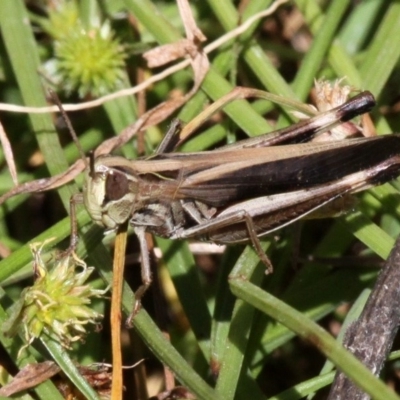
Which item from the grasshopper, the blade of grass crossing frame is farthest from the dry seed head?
the grasshopper

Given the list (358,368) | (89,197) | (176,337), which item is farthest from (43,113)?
(358,368)

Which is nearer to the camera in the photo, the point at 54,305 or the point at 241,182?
the point at 54,305

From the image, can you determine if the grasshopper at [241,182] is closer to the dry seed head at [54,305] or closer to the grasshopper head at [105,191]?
the grasshopper head at [105,191]

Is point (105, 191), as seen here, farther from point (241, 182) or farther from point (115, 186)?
point (241, 182)

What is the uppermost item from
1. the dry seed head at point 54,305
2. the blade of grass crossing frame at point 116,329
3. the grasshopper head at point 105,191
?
the grasshopper head at point 105,191

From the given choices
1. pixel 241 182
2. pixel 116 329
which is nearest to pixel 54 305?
pixel 116 329

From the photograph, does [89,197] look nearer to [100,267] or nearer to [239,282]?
[100,267]

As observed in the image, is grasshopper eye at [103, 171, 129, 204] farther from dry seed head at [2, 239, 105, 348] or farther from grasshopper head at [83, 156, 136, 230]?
dry seed head at [2, 239, 105, 348]

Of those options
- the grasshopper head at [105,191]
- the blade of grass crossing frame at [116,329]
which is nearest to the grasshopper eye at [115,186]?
the grasshopper head at [105,191]
